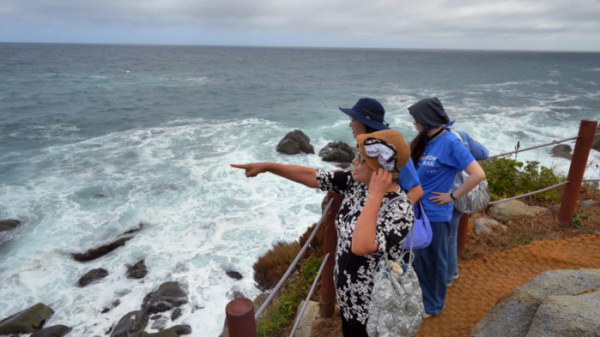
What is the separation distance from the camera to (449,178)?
2930 millimetres

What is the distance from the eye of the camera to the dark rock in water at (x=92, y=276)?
8.31m

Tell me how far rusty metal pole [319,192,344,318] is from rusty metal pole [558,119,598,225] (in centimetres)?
340

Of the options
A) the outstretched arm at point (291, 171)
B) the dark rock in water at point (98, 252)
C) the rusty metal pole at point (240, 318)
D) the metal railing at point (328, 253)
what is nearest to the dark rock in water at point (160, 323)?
the dark rock in water at point (98, 252)

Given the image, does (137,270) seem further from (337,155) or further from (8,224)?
(337,155)

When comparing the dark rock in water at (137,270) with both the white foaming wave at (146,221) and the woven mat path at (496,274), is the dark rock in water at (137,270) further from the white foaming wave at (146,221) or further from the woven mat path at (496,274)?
the woven mat path at (496,274)

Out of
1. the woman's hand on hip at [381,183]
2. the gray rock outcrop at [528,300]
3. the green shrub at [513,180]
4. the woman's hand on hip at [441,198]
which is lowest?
the green shrub at [513,180]

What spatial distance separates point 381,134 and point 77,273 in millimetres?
9120

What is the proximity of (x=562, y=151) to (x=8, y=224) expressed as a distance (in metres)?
20.1

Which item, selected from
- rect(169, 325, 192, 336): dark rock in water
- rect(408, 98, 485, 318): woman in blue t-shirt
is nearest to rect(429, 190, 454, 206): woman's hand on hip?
rect(408, 98, 485, 318): woman in blue t-shirt

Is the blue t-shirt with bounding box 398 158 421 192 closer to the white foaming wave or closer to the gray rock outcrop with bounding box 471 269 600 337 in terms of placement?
the gray rock outcrop with bounding box 471 269 600 337

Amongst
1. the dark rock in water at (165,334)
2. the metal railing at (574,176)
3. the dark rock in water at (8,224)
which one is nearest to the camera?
the metal railing at (574,176)

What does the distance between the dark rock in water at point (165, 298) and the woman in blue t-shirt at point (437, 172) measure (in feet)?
18.7

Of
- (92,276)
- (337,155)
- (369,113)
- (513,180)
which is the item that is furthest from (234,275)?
(337,155)

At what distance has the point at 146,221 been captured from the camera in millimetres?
10930
